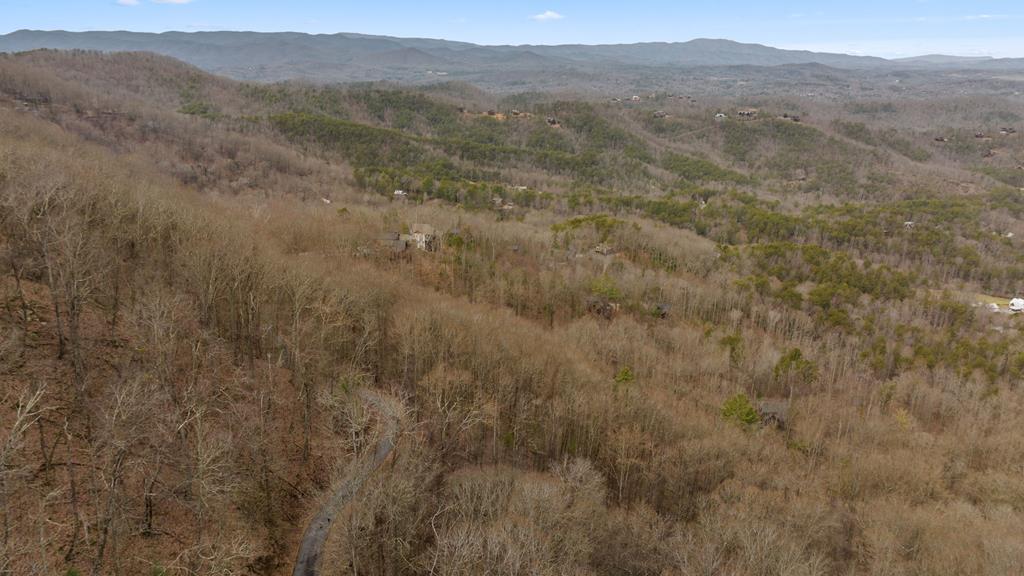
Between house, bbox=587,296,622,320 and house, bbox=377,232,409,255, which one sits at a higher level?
house, bbox=377,232,409,255

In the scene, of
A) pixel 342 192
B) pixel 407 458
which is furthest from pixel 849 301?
pixel 342 192

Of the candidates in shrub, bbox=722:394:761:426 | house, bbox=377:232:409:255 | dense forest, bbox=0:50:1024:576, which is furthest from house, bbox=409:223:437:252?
shrub, bbox=722:394:761:426

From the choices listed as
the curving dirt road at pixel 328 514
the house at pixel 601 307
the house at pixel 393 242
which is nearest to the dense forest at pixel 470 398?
the house at pixel 601 307

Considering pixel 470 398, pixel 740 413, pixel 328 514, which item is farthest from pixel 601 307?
pixel 328 514

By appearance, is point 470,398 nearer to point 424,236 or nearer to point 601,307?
point 601,307

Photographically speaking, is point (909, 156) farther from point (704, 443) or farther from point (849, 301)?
point (704, 443)

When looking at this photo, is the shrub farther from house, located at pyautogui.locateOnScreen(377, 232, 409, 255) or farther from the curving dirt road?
house, located at pyautogui.locateOnScreen(377, 232, 409, 255)

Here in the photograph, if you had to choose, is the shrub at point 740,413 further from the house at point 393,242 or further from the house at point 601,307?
the house at point 393,242
